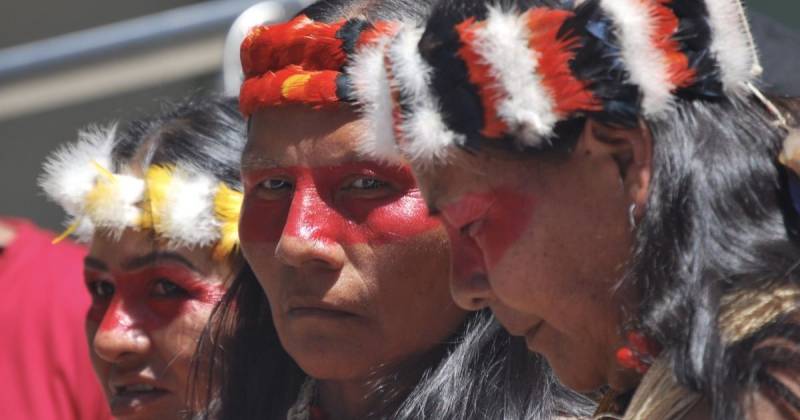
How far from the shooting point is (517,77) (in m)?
1.68

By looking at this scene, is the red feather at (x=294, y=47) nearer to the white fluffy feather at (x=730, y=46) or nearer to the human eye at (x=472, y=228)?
the human eye at (x=472, y=228)

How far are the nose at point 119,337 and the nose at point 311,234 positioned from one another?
0.77m

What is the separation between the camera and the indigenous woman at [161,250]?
2.91 metres

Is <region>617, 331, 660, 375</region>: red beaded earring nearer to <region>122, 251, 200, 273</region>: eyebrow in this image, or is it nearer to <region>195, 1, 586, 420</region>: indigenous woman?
<region>195, 1, 586, 420</region>: indigenous woman

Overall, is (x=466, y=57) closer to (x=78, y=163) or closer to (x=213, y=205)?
(x=213, y=205)

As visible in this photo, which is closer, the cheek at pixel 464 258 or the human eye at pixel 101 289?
the cheek at pixel 464 258

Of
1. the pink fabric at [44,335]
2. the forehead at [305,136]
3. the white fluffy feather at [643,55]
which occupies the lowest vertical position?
the pink fabric at [44,335]

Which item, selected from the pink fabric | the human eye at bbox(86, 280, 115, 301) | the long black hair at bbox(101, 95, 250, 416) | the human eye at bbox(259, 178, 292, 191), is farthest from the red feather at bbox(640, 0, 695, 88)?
the pink fabric

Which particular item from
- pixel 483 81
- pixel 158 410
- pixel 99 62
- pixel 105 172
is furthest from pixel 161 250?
pixel 99 62

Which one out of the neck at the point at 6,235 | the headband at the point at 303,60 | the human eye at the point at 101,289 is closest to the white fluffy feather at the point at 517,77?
the headband at the point at 303,60

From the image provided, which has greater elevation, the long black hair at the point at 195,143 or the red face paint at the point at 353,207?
the red face paint at the point at 353,207

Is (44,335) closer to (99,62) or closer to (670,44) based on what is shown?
(99,62)

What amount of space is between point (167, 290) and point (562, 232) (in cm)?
144

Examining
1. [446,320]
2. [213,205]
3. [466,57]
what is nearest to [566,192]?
[466,57]
